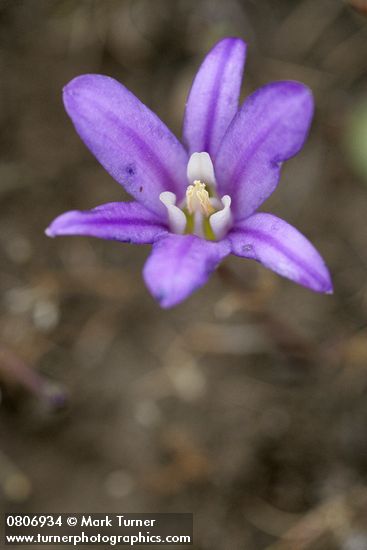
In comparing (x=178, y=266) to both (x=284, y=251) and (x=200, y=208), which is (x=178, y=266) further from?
(x=200, y=208)

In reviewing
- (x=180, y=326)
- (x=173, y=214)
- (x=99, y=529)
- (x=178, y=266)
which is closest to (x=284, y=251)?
(x=178, y=266)

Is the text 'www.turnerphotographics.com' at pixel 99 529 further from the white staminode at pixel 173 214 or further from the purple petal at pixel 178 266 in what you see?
the purple petal at pixel 178 266

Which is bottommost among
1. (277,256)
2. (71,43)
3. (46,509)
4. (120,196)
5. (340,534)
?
(340,534)

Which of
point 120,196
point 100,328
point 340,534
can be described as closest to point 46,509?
point 100,328

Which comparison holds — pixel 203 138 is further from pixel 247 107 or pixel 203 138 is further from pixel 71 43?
pixel 71 43

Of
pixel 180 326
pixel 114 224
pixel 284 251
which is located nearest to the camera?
pixel 284 251

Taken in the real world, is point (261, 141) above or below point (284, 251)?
above
